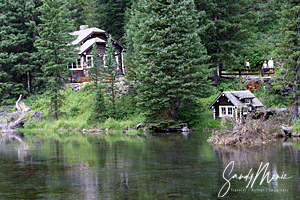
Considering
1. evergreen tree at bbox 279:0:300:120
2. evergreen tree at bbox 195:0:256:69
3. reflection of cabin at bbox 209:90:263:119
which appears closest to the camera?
evergreen tree at bbox 279:0:300:120

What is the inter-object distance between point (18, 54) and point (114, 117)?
1805cm

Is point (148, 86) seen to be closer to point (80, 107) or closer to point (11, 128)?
point (80, 107)

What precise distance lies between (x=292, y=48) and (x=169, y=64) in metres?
10.00

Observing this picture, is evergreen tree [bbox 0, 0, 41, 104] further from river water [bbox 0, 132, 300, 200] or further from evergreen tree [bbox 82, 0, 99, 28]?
river water [bbox 0, 132, 300, 200]

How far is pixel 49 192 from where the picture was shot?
14.3m

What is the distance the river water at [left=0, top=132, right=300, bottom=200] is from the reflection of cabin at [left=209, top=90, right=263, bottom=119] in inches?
354

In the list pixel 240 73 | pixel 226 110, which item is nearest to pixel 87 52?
pixel 240 73

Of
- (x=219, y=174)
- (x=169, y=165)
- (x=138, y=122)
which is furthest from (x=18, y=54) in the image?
(x=219, y=174)

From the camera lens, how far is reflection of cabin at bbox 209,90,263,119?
33844 mm

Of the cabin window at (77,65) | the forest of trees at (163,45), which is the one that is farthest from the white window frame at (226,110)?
the cabin window at (77,65)

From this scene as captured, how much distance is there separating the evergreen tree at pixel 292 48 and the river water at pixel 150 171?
23.0 ft

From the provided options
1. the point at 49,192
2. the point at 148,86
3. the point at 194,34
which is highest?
the point at 194,34
